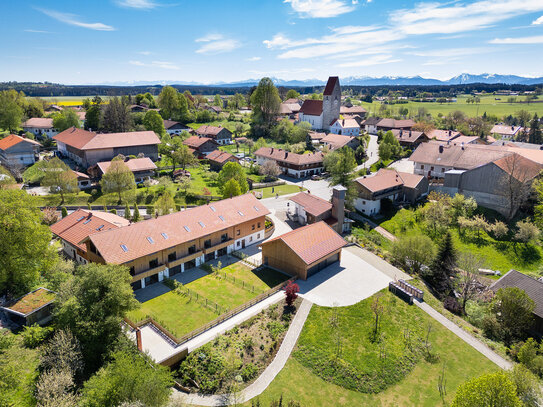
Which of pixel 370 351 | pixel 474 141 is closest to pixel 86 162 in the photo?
pixel 370 351

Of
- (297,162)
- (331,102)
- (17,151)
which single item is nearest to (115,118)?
(17,151)

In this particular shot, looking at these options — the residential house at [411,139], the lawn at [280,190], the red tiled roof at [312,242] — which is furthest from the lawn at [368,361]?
the residential house at [411,139]

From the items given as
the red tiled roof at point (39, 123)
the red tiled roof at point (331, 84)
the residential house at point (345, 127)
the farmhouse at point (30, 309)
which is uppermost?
the red tiled roof at point (331, 84)

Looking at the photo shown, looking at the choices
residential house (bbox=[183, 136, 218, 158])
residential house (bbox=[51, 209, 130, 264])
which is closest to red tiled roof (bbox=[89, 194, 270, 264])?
residential house (bbox=[51, 209, 130, 264])

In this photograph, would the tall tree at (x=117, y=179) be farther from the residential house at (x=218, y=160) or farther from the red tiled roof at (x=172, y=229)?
the residential house at (x=218, y=160)

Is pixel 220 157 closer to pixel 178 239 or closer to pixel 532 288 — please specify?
pixel 178 239
